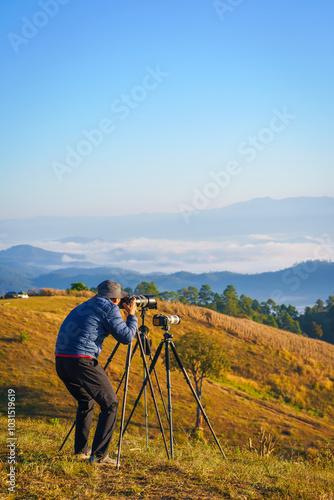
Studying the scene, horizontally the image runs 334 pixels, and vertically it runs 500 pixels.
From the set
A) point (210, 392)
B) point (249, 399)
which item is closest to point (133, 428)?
point (210, 392)

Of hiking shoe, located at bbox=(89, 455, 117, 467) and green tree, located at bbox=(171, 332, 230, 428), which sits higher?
hiking shoe, located at bbox=(89, 455, 117, 467)

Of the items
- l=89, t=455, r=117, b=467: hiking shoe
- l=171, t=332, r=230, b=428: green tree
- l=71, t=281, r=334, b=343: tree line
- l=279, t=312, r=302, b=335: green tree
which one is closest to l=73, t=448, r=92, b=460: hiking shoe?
l=89, t=455, r=117, b=467: hiking shoe

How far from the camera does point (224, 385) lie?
1068 inches

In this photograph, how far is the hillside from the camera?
707 inches

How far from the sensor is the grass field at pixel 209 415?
4.58 meters

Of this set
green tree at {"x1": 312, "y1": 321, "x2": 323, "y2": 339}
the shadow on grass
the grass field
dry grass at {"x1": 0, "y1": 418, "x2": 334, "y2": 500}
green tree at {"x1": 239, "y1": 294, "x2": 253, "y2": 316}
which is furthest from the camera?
green tree at {"x1": 239, "y1": 294, "x2": 253, "y2": 316}

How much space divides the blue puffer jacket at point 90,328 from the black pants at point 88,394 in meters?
0.13

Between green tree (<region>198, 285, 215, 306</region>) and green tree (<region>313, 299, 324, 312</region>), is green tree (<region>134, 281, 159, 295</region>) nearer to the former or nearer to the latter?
green tree (<region>198, 285, 215, 306</region>)

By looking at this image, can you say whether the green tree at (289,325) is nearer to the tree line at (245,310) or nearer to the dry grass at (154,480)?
the tree line at (245,310)

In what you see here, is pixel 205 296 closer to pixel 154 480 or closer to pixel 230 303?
pixel 230 303

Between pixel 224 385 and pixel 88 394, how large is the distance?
77.3 ft

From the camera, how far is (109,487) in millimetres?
4445

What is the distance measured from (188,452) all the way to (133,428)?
36.1ft

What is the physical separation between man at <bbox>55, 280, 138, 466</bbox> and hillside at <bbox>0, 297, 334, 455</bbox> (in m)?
6.59
